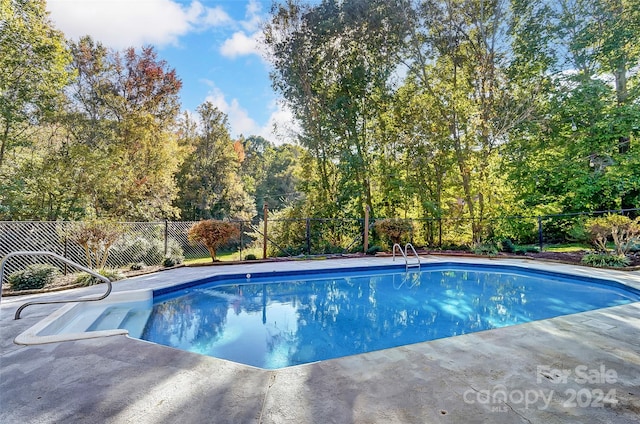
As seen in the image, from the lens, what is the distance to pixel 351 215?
37.0 ft

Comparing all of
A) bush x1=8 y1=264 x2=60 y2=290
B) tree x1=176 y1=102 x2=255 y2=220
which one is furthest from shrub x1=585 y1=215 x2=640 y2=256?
tree x1=176 y1=102 x2=255 y2=220

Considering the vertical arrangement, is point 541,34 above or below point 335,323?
above

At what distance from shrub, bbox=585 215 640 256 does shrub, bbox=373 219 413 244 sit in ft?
14.3

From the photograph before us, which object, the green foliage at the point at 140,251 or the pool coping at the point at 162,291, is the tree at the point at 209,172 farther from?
the pool coping at the point at 162,291

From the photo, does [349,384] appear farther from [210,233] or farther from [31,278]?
[210,233]

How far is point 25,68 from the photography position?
26.7 feet

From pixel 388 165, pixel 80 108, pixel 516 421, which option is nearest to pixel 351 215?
pixel 388 165

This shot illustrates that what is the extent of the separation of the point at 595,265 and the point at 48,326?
9.39m

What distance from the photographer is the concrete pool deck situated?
5.30ft

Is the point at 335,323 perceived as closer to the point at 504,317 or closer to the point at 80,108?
the point at 504,317

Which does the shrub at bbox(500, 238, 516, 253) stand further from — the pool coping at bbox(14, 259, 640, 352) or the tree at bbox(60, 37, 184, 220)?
the tree at bbox(60, 37, 184, 220)

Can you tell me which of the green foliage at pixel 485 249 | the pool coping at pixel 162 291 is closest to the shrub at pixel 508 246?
the green foliage at pixel 485 249

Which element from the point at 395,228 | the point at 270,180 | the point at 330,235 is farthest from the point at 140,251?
the point at 270,180

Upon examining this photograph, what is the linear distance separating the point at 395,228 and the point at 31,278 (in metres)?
8.47
